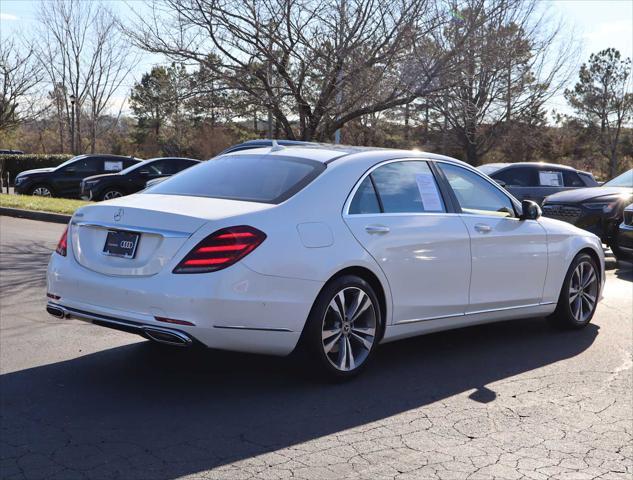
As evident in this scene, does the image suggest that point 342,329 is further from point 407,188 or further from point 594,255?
point 594,255

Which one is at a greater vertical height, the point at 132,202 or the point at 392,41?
the point at 392,41

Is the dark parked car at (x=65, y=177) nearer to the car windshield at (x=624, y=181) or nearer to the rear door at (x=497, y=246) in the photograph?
the car windshield at (x=624, y=181)

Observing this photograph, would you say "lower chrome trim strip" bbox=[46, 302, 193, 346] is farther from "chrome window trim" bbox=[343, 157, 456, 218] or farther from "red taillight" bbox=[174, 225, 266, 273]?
"chrome window trim" bbox=[343, 157, 456, 218]

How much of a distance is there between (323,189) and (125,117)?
62562mm

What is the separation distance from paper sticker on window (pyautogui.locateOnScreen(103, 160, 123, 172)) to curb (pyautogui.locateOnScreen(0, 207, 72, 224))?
192 inches

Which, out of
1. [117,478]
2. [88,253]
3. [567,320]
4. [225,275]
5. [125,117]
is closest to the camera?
[117,478]

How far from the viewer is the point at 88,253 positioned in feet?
16.5

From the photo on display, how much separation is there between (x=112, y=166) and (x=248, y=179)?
712 inches

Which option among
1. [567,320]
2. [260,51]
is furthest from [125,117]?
[567,320]

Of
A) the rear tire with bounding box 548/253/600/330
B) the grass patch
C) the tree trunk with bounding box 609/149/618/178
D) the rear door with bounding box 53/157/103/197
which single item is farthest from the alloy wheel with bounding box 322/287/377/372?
the tree trunk with bounding box 609/149/618/178

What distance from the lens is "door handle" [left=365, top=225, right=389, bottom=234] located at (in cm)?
526

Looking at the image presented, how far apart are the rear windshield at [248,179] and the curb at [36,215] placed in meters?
10.9

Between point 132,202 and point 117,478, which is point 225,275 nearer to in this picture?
point 132,202

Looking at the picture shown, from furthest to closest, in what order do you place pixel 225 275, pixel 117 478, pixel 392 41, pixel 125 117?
pixel 125 117 < pixel 392 41 < pixel 225 275 < pixel 117 478
